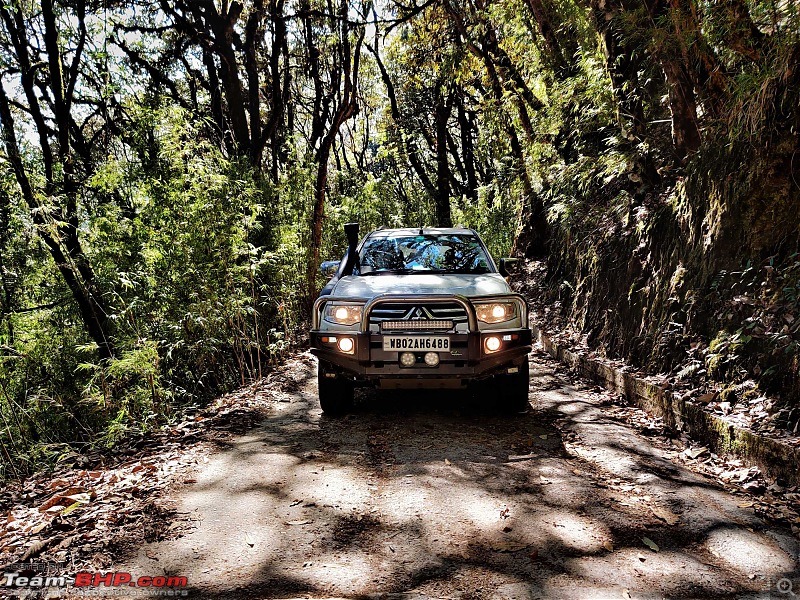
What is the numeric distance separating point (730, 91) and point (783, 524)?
14.2ft

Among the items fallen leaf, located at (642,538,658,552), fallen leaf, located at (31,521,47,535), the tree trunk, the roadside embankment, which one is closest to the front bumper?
the roadside embankment

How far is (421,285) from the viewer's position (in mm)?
5746

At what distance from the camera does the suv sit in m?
5.26

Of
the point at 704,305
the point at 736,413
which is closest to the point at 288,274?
the point at 704,305

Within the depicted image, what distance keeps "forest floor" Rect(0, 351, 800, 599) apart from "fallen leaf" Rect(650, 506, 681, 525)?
14 mm

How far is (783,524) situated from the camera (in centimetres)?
353

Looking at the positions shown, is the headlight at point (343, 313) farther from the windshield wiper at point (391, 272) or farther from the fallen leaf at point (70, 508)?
the fallen leaf at point (70, 508)

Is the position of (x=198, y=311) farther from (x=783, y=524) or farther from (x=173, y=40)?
(x=173, y=40)

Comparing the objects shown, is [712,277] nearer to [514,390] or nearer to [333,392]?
[514,390]

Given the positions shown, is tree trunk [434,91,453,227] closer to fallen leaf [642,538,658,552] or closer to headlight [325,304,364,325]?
headlight [325,304,364,325]

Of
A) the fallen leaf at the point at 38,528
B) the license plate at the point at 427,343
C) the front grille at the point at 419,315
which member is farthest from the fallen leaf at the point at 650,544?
the fallen leaf at the point at 38,528

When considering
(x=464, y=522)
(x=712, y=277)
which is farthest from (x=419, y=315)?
(x=712, y=277)

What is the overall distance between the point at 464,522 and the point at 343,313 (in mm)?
2463

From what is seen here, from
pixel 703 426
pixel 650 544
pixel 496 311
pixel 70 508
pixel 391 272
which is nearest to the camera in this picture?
pixel 650 544
